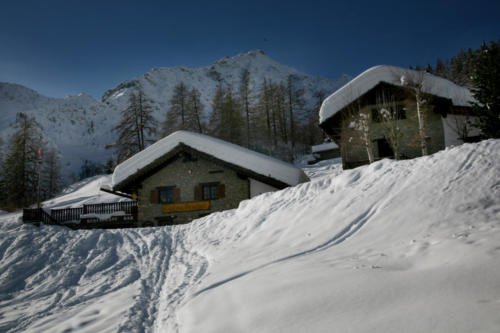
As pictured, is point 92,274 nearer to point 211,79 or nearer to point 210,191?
point 210,191

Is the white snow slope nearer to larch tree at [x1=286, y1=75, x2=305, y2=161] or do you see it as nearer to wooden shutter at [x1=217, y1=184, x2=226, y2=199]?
wooden shutter at [x1=217, y1=184, x2=226, y2=199]

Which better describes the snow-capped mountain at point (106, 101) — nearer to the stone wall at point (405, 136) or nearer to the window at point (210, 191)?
the stone wall at point (405, 136)

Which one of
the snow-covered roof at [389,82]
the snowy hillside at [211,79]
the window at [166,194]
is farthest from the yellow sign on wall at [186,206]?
the snowy hillside at [211,79]

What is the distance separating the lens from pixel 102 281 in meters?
4.63

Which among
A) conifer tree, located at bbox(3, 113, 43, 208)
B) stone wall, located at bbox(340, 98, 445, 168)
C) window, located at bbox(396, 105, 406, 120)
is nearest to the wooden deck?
stone wall, located at bbox(340, 98, 445, 168)

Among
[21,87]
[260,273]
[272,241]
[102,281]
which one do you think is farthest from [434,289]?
[21,87]

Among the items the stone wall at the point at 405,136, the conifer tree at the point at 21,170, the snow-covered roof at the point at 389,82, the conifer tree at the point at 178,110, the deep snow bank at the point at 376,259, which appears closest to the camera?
the deep snow bank at the point at 376,259

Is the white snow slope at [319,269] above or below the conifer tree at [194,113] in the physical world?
below

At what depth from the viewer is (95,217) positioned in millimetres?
14539

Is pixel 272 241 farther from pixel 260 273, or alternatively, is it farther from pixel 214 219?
pixel 214 219

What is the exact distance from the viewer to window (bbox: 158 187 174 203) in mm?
14086

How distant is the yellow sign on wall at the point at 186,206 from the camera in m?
13.6

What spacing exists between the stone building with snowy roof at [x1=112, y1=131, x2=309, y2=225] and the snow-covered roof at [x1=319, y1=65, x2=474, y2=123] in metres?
4.21

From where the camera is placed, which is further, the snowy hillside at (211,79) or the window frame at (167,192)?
the snowy hillside at (211,79)
